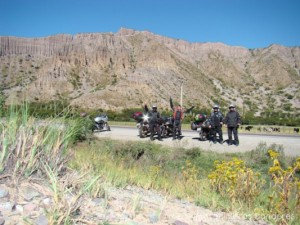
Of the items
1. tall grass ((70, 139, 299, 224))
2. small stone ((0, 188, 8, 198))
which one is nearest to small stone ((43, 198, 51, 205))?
small stone ((0, 188, 8, 198))

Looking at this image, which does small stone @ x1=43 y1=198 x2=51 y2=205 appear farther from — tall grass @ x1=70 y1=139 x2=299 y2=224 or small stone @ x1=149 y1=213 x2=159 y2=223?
tall grass @ x1=70 y1=139 x2=299 y2=224

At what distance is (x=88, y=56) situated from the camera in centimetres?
10475

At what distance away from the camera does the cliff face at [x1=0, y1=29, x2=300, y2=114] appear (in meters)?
82.1

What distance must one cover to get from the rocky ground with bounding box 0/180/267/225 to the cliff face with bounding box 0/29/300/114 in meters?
61.9

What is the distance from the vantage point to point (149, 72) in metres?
91.3

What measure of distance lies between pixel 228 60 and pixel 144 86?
62173mm

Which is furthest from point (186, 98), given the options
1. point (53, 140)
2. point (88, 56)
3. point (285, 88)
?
point (53, 140)

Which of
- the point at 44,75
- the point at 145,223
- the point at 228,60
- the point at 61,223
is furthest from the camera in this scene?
the point at 228,60

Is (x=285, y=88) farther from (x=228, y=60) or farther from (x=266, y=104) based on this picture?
(x=228, y=60)

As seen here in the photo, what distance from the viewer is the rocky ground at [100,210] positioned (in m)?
3.33

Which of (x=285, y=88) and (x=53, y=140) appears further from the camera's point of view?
(x=285, y=88)

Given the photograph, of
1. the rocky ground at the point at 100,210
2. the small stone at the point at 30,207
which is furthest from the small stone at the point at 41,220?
the small stone at the point at 30,207

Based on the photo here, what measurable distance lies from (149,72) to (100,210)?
88.3 m

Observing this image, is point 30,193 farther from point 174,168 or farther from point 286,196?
point 174,168
